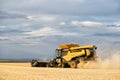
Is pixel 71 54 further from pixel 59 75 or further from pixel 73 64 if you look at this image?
pixel 59 75

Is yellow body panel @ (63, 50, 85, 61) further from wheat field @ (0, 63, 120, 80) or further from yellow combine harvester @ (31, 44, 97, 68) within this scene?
wheat field @ (0, 63, 120, 80)

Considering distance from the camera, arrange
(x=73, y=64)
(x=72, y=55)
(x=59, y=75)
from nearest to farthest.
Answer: (x=59, y=75)
(x=73, y=64)
(x=72, y=55)

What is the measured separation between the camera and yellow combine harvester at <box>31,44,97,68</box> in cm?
4612

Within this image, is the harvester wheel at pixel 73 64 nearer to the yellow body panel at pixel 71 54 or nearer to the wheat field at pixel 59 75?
the yellow body panel at pixel 71 54

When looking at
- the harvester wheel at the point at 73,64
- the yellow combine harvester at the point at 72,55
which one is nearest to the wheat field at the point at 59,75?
the yellow combine harvester at the point at 72,55

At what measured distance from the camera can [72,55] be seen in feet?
157

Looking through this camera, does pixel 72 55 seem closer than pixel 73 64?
No

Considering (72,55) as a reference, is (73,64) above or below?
below

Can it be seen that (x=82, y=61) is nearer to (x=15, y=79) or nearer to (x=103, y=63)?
(x=103, y=63)

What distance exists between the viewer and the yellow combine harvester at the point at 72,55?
151 feet

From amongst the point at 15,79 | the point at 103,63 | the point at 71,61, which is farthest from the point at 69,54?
the point at 15,79

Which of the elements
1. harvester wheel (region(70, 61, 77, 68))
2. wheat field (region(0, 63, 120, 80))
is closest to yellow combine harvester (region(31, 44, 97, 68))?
harvester wheel (region(70, 61, 77, 68))

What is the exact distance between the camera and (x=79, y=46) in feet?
161

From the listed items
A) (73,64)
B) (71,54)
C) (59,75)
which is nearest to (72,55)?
(71,54)
